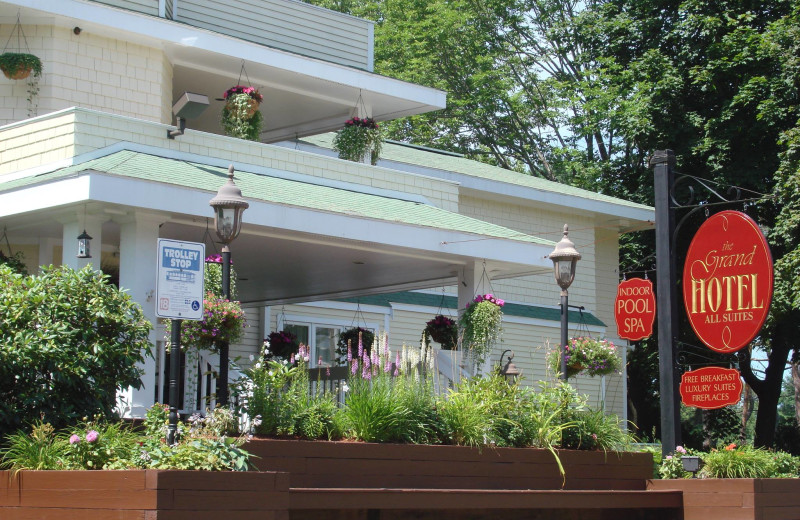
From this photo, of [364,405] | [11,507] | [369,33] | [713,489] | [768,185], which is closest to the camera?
[11,507]

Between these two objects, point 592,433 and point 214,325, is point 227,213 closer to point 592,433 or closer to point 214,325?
point 214,325

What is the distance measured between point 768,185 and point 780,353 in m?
5.06

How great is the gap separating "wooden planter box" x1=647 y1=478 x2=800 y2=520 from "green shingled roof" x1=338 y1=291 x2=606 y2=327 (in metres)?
9.99

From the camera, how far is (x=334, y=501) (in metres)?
9.88

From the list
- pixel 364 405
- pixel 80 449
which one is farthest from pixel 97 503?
pixel 364 405

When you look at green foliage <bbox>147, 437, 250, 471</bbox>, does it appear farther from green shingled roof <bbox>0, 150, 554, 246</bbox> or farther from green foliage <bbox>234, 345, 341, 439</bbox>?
green shingled roof <bbox>0, 150, 554, 246</bbox>

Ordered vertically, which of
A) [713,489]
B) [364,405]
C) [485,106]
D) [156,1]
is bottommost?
[713,489]

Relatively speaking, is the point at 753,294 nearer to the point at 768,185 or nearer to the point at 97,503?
the point at 97,503

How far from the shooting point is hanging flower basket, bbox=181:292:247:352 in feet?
37.2

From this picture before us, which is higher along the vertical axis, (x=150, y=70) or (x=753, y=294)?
(x=150, y=70)

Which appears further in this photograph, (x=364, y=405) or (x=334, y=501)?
(x=364, y=405)

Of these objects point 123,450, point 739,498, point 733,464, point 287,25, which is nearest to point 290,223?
point 123,450

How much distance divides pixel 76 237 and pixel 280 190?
3062mm

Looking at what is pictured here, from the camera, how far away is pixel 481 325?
1527 cm
